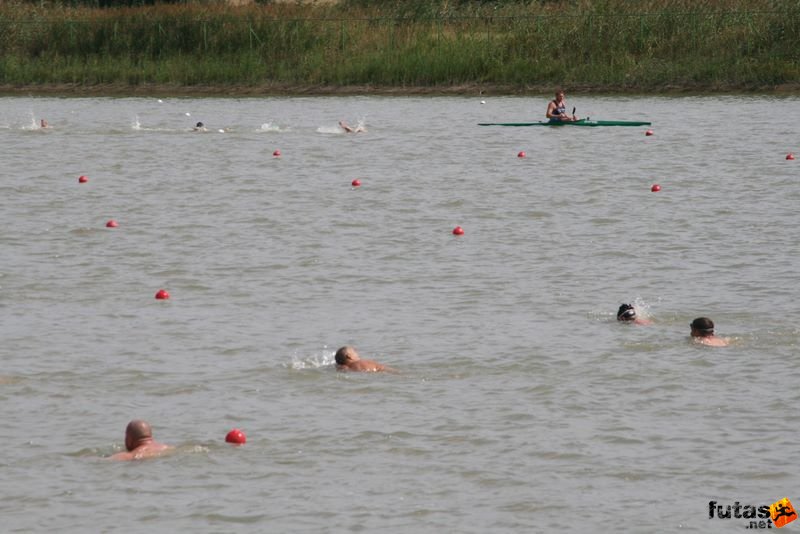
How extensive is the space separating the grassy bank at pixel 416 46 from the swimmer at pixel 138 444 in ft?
121

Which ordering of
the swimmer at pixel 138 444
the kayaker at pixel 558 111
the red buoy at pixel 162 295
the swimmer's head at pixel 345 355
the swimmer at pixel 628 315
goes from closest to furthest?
the swimmer at pixel 138 444 < the swimmer's head at pixel 345 355 < the swimmer at pixel 628 315 < the red buoy at pixel 162 295 < the kayaker at pixel 558 111

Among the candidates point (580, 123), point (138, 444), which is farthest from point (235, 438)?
point (580, 123)

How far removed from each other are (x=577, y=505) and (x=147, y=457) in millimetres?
3664

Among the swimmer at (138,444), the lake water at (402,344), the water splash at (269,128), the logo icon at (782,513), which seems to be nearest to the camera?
the logo icon at (782,513)

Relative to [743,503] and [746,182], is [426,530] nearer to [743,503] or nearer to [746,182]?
[743,503]

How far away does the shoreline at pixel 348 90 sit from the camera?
4734cm

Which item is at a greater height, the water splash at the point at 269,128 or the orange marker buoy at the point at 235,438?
the water splash at the point at 269,128

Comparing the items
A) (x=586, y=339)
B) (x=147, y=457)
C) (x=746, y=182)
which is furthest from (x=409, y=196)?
(x=147, y=457)

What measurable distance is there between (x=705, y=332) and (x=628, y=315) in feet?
4.16

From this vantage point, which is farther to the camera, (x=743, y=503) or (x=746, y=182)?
(x=746, y=182)

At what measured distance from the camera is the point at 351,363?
604 inches

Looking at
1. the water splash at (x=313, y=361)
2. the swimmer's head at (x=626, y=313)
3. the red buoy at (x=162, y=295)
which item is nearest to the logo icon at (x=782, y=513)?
the water splash at (x=313, y=361)

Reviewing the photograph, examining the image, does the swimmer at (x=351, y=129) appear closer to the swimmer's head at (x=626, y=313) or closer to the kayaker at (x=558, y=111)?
the kayaker at (x=558, y=111)

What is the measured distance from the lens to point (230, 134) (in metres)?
40.0
